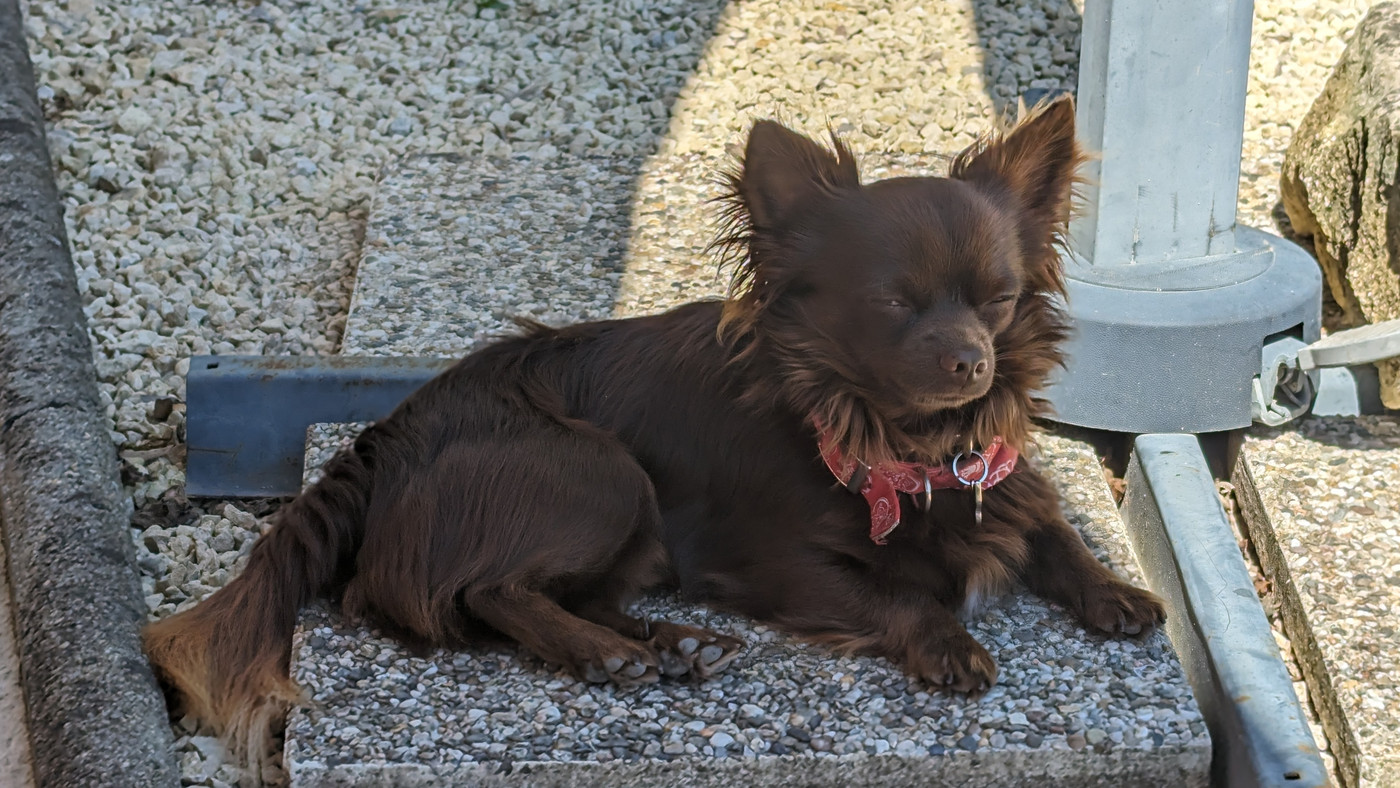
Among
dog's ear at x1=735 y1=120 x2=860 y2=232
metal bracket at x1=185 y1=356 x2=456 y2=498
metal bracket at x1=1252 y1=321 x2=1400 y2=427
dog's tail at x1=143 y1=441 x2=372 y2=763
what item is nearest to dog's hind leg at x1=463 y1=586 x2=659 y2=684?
dog's tail at x1=143 y1=441 x2=372 y2=763

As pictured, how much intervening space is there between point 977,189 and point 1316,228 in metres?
2.42

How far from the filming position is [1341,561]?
3.37 m

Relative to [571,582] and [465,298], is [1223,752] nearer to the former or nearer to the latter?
[571,582]

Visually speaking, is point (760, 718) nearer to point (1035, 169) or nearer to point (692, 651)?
point (692, 651)

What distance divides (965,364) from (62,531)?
1.95m

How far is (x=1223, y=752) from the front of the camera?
8.48 feet

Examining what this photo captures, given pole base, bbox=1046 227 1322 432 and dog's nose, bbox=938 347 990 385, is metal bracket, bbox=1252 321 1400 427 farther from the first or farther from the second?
dog's nose, bbox=938 347 990 385

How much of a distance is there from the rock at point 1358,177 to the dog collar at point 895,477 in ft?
5.37

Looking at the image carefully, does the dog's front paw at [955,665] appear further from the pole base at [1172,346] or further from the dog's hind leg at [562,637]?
the pole base at [1172,346]

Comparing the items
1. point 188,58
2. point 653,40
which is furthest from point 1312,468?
point 188,58

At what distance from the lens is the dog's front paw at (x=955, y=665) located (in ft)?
8.32

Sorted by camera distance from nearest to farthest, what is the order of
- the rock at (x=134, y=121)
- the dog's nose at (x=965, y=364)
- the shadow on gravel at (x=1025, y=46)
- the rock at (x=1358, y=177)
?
1. the dog's nose at (x=965, y=364)
2. the rock at (x=1358, y=177)
3. the rock at (x=134, y=121)
4. the shadow on gravel at (x=1025, y=46)

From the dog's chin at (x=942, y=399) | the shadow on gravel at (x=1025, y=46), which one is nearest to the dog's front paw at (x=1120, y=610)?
the dog's chin at (x=942, y=399)

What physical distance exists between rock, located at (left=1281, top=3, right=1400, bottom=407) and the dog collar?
1638 mm
